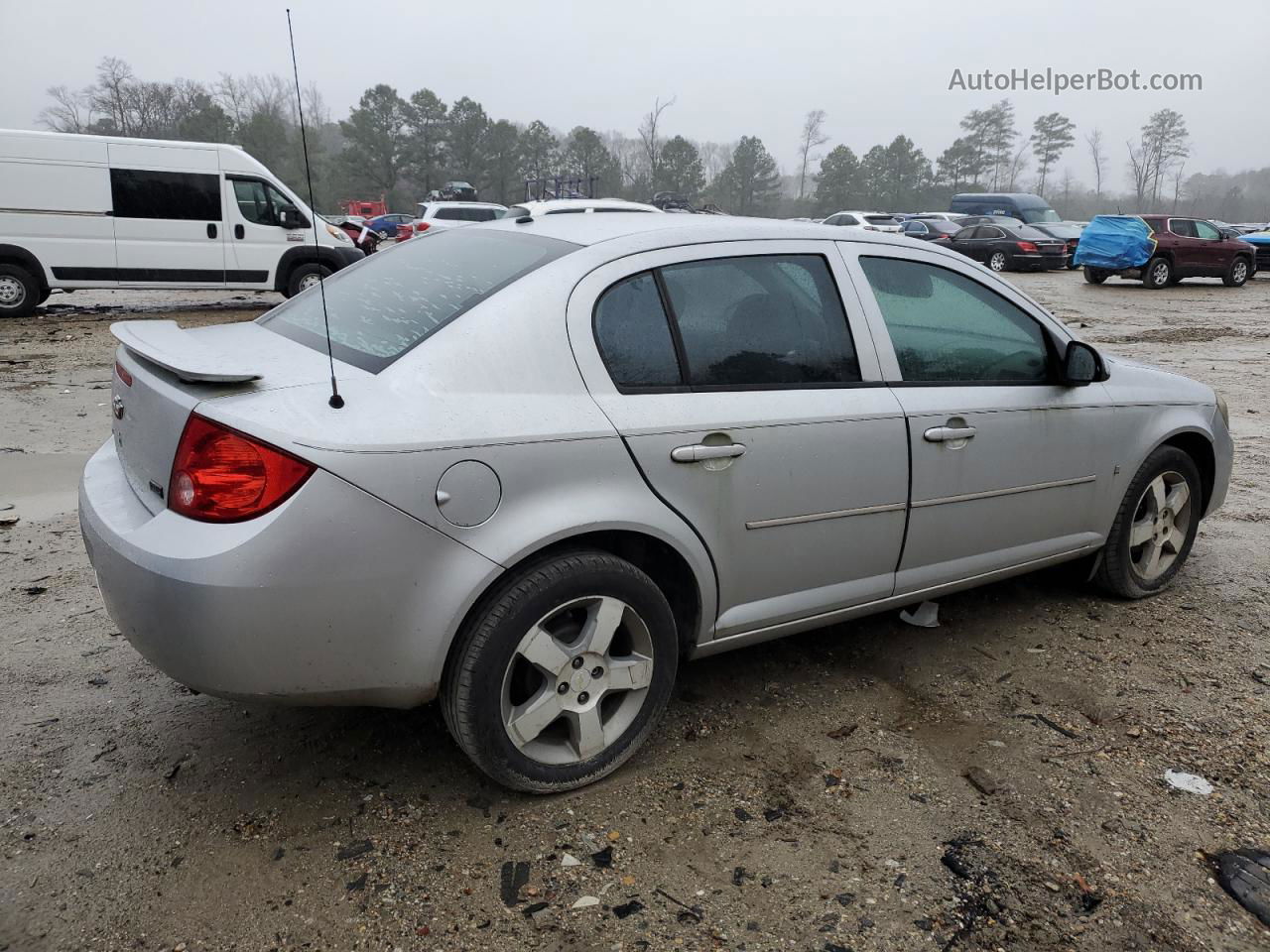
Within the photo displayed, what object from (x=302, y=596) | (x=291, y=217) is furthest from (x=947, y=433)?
(x=291, y=217)

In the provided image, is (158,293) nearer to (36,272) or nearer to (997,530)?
(36,272)

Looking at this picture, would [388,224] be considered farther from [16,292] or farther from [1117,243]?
[16,292]

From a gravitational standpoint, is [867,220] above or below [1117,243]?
above

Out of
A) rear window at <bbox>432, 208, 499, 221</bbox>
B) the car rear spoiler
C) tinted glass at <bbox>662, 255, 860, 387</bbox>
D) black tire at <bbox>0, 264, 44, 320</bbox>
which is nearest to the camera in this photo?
the car rear spoiler

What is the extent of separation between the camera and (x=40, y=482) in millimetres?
5516

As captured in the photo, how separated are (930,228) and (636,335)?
28.7 meters

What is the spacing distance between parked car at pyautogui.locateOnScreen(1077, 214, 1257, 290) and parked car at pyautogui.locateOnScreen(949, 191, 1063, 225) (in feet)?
40.4

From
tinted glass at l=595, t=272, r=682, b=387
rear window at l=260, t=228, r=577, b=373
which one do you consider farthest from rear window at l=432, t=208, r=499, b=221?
tinted glass at l=595, t=272, r=682, b=387

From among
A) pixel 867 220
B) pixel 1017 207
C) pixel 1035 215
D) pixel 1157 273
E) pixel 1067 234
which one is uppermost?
pixel 1017 207

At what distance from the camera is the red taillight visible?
2164mm

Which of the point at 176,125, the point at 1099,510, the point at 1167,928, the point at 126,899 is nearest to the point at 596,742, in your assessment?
the point at 126,899

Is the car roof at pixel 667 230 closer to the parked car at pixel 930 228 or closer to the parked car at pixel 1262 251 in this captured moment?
the parked car at pixel 930 228

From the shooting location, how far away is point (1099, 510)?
3.85 meters

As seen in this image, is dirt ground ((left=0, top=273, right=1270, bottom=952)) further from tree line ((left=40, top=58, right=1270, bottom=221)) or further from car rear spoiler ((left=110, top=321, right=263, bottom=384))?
tree line ((left=40, top=58, right=1270, bottom=221))
